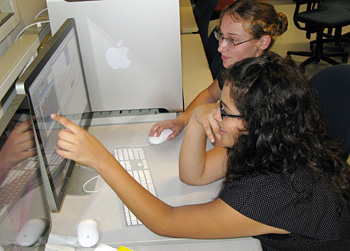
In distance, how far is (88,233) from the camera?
97cm

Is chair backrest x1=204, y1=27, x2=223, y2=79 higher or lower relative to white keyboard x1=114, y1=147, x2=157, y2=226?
lower

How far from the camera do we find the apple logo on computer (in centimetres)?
134

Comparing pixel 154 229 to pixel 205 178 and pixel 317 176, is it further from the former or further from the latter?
pixel 317 176

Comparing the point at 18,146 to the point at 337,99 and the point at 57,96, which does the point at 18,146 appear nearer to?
the point at 57,96

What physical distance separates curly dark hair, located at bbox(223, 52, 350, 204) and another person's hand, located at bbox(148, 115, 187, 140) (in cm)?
45

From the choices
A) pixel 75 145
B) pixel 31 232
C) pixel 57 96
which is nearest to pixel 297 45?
pixel 57 96

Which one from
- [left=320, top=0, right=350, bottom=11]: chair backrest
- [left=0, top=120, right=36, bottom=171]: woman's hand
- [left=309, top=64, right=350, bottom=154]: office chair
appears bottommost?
[left=320, top=0, right=350, bottom=11]: chair backrest

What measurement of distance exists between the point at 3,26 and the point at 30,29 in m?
0.19

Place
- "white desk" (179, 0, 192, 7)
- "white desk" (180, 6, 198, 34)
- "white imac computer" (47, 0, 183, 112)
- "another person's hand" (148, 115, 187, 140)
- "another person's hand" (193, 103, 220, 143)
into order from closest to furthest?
"another person's hand" (193, 103, 220, 143), "white imac computer" (47, 0, 183, 112), "another person's hand" (148, 115, 187, 140), "white desk" (180, 6, 198, 34), "white desk" (179, 0, 192, 7)

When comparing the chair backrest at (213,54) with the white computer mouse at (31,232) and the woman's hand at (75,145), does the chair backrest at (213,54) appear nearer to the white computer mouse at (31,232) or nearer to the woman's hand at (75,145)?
the woman's hand at (75,145)

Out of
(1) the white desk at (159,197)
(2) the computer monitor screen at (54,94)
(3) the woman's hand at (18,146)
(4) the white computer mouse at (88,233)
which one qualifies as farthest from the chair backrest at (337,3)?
(3) the woman's hand at (18,146)

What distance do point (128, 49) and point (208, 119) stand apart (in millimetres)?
442

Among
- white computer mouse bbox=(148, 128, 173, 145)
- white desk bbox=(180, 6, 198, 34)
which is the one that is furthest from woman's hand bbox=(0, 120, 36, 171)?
white desk bbox=(180, 6, 198, 34)

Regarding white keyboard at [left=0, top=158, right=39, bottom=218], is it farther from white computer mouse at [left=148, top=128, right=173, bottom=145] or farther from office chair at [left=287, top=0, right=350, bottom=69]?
office chair at [left=287, top=0, right=350, bottom=69]
